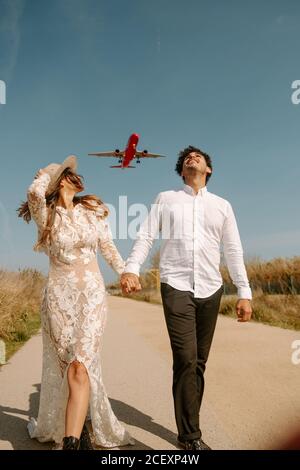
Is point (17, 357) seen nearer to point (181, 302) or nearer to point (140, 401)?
point (140, 401)

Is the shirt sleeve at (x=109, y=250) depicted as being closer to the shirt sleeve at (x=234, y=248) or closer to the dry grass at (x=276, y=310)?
the shirt sleeve at (x=234, y=248)

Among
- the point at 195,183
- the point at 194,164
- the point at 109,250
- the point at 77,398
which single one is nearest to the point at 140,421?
the point at 77,398

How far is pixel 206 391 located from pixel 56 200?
3.22 m

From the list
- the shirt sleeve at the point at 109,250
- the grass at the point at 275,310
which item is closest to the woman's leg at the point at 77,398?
the shirt sleeve at the point at 109,250

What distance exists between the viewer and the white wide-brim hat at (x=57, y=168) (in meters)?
4.15

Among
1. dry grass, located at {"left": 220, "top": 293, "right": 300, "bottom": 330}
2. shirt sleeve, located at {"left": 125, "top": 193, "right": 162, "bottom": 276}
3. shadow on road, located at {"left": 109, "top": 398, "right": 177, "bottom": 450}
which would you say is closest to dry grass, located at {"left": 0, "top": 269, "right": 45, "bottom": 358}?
shadow on road, located at {"left": 109, "top": 398, "right": 177, "bottom": 450}

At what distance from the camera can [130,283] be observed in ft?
13.5

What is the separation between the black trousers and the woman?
499 millimetres

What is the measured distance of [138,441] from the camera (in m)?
4.32

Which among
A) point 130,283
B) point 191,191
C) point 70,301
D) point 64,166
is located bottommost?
point 70,301

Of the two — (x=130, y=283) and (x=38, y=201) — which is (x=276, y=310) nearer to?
(x=130, y=283)

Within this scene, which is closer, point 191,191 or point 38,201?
point 38,201

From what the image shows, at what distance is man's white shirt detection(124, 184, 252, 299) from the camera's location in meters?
4.28

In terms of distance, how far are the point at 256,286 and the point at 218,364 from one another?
13.9m
